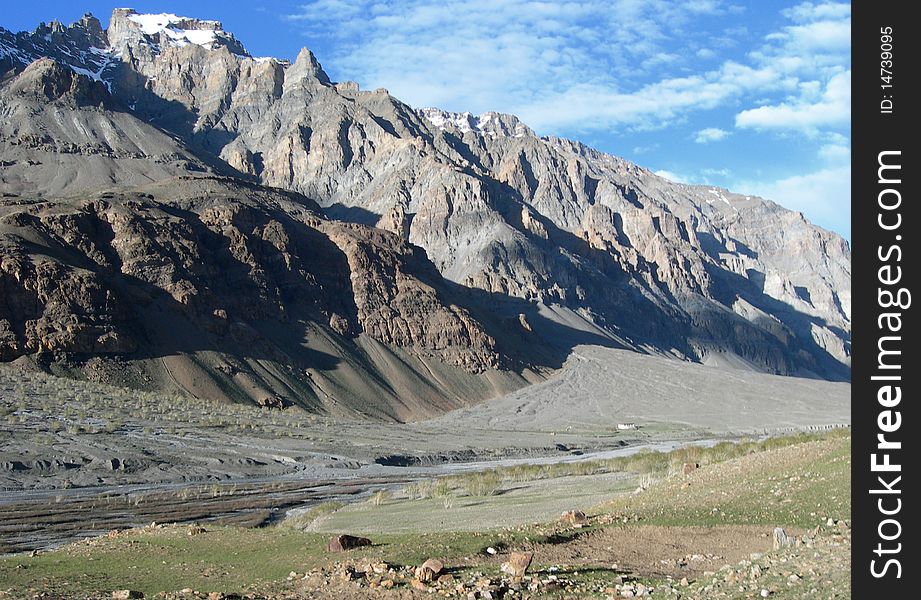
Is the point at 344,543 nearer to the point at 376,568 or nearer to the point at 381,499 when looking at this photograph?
the point at 376,568

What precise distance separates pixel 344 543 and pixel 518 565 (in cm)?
565

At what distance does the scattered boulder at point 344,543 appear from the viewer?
1798 centimetres

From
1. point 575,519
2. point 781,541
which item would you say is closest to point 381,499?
point 575,519

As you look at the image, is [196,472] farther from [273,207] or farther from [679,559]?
[273,207]

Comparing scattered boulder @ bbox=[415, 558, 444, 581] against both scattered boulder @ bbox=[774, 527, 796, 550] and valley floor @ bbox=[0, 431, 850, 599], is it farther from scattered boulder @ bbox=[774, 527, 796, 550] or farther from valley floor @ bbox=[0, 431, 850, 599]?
scattered boulder @ bbox=[774, 527, 796, 550]

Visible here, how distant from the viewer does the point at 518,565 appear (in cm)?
1384

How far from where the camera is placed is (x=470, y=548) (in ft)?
55.7

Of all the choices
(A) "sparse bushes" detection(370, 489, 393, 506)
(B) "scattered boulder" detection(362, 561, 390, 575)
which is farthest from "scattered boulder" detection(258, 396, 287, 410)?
(B) "scattered boulder" detection(362, 561, 390, 575)

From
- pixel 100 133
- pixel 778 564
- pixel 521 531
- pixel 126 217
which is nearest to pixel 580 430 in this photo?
pixel 126 217

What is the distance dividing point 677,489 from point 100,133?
186 m

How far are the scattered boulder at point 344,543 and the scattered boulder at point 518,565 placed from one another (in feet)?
16.5

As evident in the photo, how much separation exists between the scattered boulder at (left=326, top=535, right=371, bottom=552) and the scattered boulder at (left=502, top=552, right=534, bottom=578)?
5038mm

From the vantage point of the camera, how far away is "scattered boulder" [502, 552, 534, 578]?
13.7 metres
